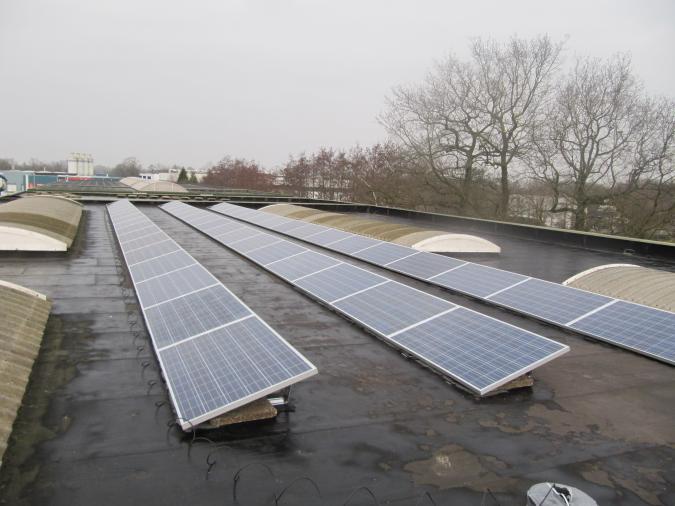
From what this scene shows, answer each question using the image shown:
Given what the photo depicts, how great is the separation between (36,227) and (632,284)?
2154cm

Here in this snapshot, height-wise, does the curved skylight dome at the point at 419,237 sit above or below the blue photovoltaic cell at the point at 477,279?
above

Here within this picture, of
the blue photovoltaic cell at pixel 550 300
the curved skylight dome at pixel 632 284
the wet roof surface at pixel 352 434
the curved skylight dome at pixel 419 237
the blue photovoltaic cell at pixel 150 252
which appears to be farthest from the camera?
the curved skylight dome at pixel 419 237

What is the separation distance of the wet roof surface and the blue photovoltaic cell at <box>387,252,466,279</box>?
5914 millimetres

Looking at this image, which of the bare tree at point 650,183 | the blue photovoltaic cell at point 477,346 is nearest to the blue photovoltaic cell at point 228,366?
the blue photovoltaic cell at point 477,346

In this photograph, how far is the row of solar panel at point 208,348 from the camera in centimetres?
592

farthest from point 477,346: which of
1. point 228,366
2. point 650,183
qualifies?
point 650,183

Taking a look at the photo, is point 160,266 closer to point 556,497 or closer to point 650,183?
point 556,497

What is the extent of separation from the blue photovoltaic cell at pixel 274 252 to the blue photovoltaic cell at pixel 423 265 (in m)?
3.60

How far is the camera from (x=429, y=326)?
29.8 ft

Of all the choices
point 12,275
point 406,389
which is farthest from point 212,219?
point 406,389

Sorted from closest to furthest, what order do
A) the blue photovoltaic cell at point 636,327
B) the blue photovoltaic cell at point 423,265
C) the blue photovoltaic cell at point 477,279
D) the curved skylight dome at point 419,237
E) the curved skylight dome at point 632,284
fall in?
1. the blue photovoltaic cell at point 636,327
2. the curved skylight dome at point 632,284
3. the blue photovoltaic cell at point 477,279
4. the blue photovoltaic cell at point 423,265
5. the curved skylight dome at point 419,237

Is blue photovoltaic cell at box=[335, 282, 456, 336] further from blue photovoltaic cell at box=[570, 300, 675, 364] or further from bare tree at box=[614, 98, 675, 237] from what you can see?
bare tree at box=[614, 98, 675, 237]

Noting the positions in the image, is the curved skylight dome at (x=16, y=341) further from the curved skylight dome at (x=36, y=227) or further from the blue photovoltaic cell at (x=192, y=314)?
the curved skylight dome at (x=36, y=227)

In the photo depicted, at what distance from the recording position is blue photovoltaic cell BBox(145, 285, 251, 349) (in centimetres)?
824
